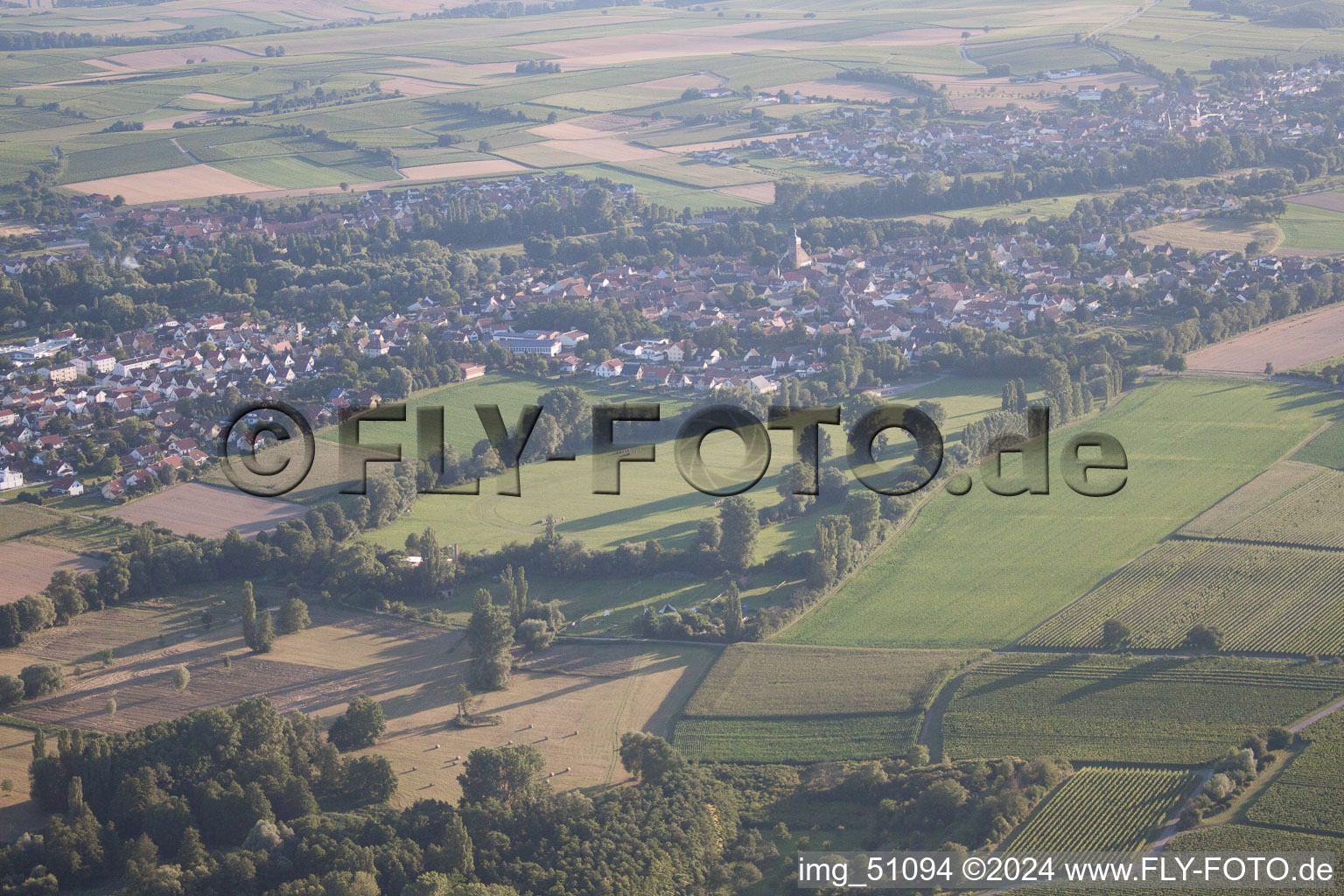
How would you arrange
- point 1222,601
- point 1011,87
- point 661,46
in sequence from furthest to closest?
point 661,46 → point 1011,87 → point 1222,601

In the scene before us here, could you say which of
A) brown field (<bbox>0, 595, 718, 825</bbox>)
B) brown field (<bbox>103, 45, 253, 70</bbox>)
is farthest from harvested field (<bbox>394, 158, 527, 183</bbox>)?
brown field (<bbox>0, 595, 718, 825</bbox>)

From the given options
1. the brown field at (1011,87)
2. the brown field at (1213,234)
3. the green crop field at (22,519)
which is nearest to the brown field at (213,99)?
the brown field at (1011,87)

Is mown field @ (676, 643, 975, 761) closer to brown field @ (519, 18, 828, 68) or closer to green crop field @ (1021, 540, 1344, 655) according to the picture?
green crop field @ (1021, 540, 1344, 655)

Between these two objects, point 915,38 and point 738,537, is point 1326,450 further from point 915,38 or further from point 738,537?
point 915,38

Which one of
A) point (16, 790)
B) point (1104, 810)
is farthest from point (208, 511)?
point (1104, 810)

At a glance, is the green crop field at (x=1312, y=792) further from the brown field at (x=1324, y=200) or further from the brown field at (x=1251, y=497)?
the brown field at (x=1324, y=200)
